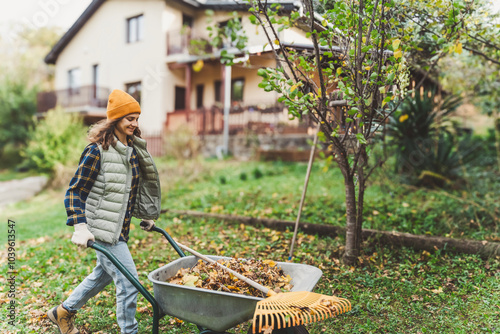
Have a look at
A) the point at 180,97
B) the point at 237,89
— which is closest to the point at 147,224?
the point at 237,89

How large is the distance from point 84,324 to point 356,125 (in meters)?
A: 3.38

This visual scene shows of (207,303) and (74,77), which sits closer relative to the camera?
(207,303)

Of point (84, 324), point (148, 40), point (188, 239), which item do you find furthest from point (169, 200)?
point (148, 40)

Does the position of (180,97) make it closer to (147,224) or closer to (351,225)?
(351,225)

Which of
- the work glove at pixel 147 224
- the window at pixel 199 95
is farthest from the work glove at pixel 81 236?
the window at pixel 199 95

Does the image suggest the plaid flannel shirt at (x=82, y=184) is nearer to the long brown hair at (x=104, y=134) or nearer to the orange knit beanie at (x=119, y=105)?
the long brown hair at (x=104, y=134)

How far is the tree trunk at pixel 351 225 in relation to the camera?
4.18 metres

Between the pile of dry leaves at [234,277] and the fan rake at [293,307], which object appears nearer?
the fan rake at [293,307]

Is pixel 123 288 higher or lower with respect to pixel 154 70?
lower

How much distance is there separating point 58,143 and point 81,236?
11373 mm

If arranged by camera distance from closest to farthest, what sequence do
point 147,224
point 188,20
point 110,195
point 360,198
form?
point 110,195 < point 147,224 < point 360,198 < point 188,20

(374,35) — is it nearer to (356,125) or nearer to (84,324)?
(356,125)

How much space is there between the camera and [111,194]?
9.14 feet

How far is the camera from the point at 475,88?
27.8 ft
